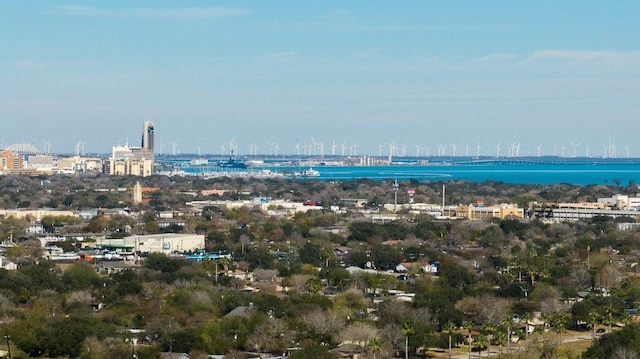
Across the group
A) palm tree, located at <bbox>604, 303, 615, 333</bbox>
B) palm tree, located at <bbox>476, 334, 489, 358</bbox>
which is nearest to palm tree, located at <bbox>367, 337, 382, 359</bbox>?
palm tree, located at <bbox>476, 334, 489, 358</bbox>

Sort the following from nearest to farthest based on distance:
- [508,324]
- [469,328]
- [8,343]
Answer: [8,343]
[508,324]
[469,328]

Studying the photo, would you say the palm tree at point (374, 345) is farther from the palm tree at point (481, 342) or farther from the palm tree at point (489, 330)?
the palm tree at point (489, 330)

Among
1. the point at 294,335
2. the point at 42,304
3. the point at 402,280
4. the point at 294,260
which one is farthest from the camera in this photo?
the point at 294,260

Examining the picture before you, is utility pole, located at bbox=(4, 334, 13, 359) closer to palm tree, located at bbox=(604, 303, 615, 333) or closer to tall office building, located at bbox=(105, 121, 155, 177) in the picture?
palm tree, located at bbox=(604, 303, 615, 333)

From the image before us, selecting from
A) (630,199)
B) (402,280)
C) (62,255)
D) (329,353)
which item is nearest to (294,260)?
(402,280)

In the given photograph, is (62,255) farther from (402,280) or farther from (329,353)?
(329,353)

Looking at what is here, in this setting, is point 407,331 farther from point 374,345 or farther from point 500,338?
point 500,338

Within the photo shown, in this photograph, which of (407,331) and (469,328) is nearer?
(407,331)

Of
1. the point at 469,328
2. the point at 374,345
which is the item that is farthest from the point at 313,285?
the point at 374,345
